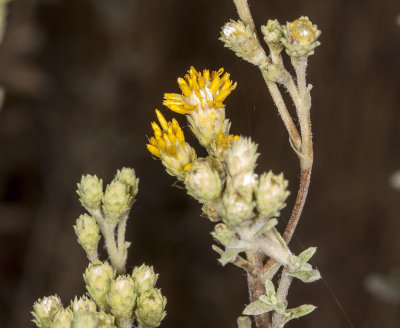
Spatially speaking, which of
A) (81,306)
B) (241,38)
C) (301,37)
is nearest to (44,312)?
(81,306)

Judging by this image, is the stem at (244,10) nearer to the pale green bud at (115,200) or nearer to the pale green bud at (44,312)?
the pale green bud at (115,200)

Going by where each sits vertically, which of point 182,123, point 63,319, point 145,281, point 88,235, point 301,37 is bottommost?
point 63,319

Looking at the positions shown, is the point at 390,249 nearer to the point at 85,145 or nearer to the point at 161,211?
the point at 161,211

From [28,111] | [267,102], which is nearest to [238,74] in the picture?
[267,102]

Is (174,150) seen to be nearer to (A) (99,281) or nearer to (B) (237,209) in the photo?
(B) (237,209)

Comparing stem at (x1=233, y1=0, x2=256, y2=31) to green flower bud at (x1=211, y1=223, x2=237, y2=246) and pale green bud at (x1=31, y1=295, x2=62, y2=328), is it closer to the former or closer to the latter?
green flower bud at (x1=211, y1=223, x2=237, y2=246)

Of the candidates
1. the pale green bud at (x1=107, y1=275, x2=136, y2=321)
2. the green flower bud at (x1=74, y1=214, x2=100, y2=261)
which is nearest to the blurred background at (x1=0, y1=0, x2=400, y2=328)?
the green flower bud at (x1=74, y1=214, x2=100, y2=261)
